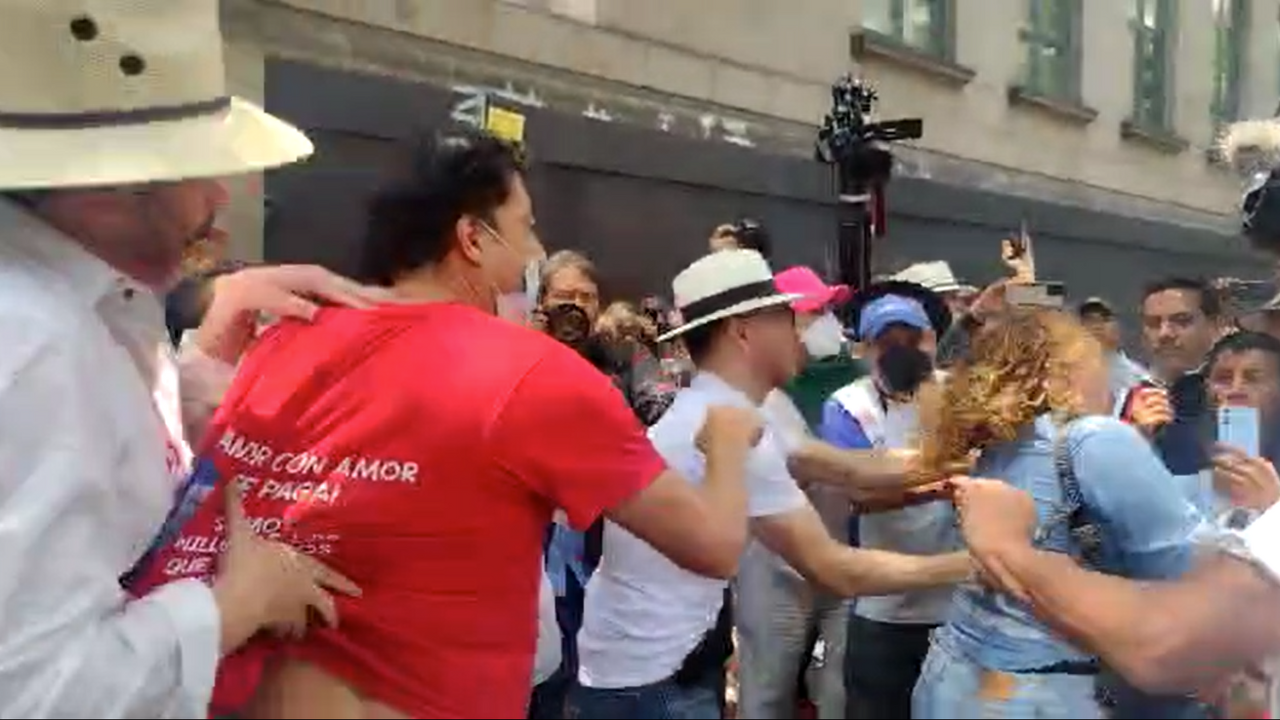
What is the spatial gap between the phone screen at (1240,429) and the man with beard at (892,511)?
27cm

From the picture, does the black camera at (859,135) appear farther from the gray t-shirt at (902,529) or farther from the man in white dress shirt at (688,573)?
the gray t-shirt at (902,529)

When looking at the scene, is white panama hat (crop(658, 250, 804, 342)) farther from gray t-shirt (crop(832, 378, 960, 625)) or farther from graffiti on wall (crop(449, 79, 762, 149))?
graffiti on wall (crop(449, 79, 762, 149))

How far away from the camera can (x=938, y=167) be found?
258 cm

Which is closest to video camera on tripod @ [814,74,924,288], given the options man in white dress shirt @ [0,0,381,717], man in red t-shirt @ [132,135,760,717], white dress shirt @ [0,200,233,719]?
man in red t-shirt @ [132,135,760,717]

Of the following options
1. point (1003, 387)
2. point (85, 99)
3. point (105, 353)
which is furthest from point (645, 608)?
point (85, 99)

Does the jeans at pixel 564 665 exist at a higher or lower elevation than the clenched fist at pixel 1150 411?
lower

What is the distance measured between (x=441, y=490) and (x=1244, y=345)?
3.26 ft

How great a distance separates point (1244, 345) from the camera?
182 centimetres

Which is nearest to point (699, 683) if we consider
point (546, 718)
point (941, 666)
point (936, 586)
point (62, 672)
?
point (546, 718)

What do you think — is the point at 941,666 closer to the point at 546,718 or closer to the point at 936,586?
the point at 936,586

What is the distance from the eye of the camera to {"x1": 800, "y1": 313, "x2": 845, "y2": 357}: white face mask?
2275 mm

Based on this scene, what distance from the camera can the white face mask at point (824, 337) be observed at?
228 cm

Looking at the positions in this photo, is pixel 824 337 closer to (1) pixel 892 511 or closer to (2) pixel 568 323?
(1) pixel 892 511

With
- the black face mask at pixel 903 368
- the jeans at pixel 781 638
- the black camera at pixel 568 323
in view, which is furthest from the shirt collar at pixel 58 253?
the black camera at pixel 568 323
